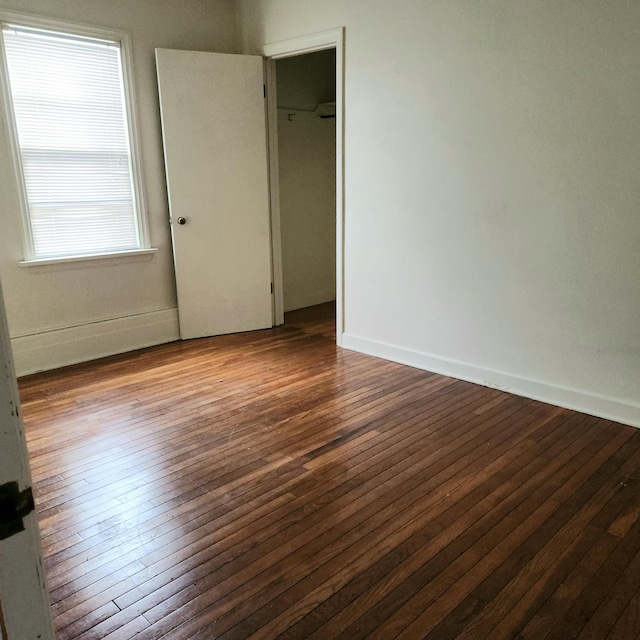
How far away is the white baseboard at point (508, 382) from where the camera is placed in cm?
298

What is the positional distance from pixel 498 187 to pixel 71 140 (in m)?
2.91

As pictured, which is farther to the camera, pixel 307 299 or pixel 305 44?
pixel 307 299

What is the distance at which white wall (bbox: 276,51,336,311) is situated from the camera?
529 centimetres

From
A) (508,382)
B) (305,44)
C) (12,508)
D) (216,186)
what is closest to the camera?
(12,508)

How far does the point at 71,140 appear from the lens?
3.81 m

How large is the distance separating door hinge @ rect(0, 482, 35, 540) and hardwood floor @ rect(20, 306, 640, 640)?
Result: 1192 mm

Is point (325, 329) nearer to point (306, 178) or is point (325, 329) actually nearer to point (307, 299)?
point (307, 299)

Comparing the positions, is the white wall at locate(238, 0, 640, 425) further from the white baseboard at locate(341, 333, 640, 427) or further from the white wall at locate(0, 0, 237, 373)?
the white wall at locate(0, 0, 237, 373)

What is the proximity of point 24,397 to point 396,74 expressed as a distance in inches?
124

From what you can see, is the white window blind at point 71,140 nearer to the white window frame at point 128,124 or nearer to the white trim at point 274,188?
the white window frame at point 128,124

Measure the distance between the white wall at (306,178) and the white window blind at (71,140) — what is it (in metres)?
1.69

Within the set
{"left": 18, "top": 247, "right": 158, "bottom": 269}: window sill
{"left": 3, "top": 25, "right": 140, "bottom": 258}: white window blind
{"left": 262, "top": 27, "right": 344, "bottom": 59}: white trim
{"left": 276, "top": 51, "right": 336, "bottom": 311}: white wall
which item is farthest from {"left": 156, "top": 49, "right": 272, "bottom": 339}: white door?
{"left": 276, "top": 51, "right": 336, "bottom": 311}: white wall

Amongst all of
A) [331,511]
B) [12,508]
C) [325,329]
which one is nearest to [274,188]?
[325,329]

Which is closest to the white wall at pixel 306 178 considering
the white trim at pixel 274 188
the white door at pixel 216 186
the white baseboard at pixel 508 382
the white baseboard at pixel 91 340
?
the white trim at pixel 274 188
